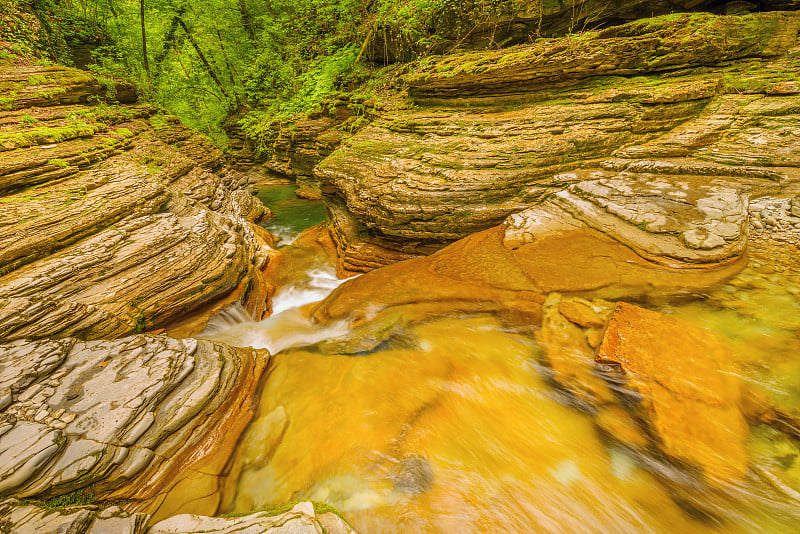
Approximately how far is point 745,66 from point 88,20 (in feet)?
61.8

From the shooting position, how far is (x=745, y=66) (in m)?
4.99

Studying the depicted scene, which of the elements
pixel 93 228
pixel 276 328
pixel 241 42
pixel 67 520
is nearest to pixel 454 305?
pixel 276 328

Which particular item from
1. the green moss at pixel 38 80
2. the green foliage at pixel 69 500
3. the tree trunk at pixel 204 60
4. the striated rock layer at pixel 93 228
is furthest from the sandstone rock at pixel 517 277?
the tree trunk at pixel 204 60

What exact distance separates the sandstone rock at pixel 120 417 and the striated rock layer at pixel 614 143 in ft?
13.2

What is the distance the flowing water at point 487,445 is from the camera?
217 cm

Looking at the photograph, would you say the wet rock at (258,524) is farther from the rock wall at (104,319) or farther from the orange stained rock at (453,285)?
the orange stained rock at (453,285)

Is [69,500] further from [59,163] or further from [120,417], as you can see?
[59,163]

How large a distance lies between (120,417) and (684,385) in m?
5.29

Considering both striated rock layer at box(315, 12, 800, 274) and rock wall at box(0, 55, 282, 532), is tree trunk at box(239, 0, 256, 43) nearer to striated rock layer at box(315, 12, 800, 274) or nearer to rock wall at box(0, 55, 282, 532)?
rock wall at box(0, 55, 282, 532)

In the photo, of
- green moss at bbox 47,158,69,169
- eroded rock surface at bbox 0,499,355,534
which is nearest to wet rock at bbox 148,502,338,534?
eroded rock surface at bbox 0,499,355,534

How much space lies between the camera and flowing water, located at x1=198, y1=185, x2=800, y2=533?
85.4 inches

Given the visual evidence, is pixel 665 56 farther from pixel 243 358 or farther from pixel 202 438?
pixel 202 438

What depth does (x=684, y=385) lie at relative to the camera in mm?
2584

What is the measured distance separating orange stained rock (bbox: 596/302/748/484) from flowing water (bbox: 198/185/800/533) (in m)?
0.13
